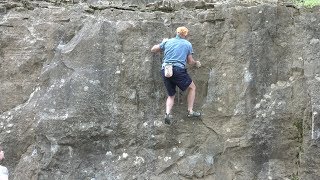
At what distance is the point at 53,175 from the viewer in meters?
8.55

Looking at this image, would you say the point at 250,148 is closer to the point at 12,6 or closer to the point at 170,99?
the point at 170,99

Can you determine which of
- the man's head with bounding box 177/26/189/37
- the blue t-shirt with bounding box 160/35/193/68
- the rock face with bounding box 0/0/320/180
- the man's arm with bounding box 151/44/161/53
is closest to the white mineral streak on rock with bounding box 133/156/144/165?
the rock face with bounding box 0/0/320/180

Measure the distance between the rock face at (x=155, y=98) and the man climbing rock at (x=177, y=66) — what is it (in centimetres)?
32

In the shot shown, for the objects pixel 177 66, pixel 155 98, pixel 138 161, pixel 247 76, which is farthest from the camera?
pixel 155 98

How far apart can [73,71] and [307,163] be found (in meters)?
4.62

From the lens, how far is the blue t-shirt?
852cm

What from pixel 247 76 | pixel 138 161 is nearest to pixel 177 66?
pixel 247 76

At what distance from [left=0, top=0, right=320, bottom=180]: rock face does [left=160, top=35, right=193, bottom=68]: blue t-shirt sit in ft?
1.75

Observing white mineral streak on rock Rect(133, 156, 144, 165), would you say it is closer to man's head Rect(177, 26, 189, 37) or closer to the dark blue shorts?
the dark blue shorts

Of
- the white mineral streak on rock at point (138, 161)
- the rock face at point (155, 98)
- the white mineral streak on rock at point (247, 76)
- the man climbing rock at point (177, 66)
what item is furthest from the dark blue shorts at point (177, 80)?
the white mineral streak on rock at point (138, 161)

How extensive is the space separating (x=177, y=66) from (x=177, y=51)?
276 mm

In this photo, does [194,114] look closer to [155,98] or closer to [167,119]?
[167,119]

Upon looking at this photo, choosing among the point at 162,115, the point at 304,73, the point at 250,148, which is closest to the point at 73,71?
the point at 162,115

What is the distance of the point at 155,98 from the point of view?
29.5 ft
